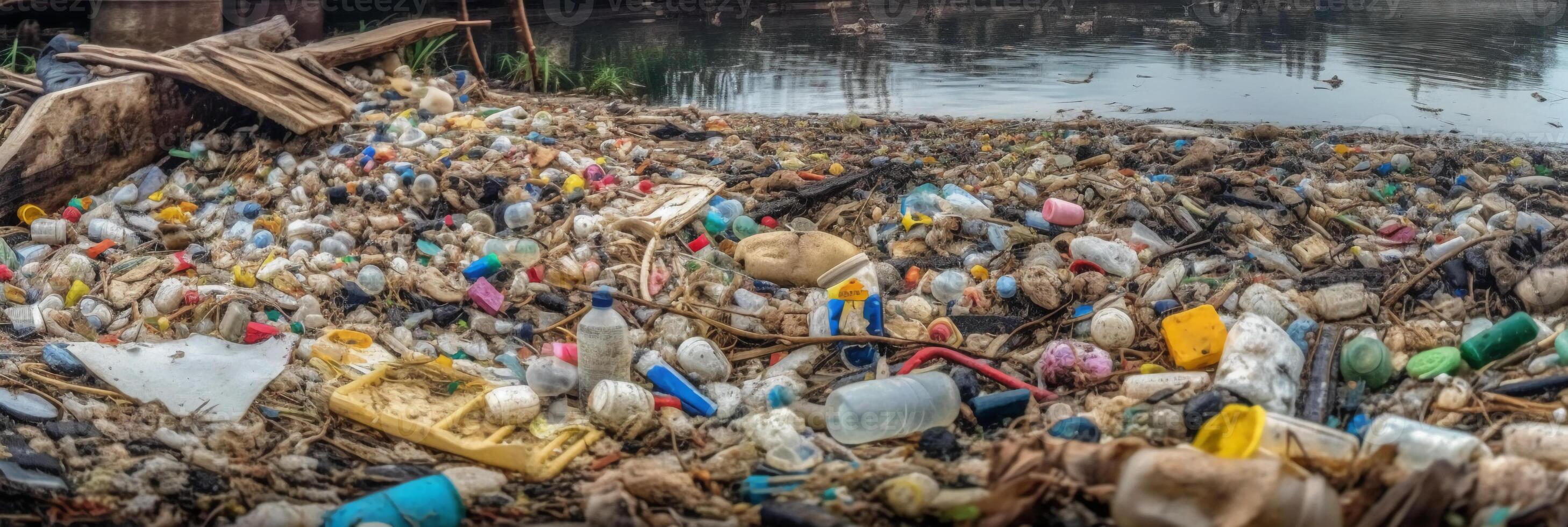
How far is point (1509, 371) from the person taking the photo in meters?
2.46

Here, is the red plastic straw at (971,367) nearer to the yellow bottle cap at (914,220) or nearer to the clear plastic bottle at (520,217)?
the yellow bottle cap at (914,220)

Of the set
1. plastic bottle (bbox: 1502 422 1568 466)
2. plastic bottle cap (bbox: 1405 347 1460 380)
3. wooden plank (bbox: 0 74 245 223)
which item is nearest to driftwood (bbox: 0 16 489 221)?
wooden plank (bbox: 0 74 245 223)

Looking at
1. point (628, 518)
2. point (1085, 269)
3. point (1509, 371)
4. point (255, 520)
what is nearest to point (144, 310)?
point (255, 520)

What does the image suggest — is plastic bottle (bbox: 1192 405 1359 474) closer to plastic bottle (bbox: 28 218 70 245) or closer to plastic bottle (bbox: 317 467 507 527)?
plastic bottle (bbox: 317 467 507 527)

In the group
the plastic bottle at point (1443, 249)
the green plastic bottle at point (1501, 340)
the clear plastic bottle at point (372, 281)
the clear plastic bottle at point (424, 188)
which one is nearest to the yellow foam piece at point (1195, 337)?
the green plastic bottle at point (1501, 340)

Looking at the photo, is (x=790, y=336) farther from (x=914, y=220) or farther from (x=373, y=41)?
(x=373, y=41)

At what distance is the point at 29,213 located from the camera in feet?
14.4

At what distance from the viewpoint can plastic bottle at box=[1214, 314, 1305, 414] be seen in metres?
2.46

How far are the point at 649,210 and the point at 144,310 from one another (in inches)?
70.4

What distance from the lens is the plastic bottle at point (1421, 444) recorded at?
185 cm

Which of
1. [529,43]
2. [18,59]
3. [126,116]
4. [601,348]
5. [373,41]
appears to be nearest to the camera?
[601,348]

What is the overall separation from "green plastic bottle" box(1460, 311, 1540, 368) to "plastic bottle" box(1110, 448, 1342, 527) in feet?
3.96

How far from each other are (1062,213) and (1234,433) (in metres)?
2.26

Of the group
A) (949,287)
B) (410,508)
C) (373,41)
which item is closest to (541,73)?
(373,41)
